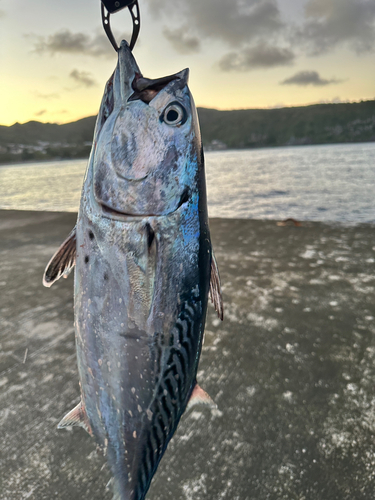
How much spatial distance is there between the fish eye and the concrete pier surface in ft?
6.10

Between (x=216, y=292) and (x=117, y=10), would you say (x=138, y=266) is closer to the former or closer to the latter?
(x=216, y=292)

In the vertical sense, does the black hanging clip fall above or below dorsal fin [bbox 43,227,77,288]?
above

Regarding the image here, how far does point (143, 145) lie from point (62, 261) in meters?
0.50

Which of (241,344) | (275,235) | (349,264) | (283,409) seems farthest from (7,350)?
(275,235)

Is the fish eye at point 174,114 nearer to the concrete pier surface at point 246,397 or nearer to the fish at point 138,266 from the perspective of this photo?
the fish at point 138,266

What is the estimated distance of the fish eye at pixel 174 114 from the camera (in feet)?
A: 3.69

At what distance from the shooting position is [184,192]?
112 cm

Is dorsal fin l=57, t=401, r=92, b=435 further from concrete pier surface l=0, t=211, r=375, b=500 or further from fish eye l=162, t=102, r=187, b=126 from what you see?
fish eye l=162, t=102, r=187, b=126

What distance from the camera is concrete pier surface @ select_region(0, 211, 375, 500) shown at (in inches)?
72.2

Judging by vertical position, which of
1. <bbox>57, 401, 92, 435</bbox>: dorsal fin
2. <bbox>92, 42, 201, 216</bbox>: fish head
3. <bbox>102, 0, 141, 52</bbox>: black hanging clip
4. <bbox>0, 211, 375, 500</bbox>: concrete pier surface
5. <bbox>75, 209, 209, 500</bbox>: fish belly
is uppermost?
<bbox>102, 0, 141, 52</bbox>: black hanging clip

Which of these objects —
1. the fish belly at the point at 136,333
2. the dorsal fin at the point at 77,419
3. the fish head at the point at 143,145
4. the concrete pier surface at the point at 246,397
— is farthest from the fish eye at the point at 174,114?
the concrete pier surface at the point at 246,397

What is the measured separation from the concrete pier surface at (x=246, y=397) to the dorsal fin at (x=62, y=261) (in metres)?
1.34

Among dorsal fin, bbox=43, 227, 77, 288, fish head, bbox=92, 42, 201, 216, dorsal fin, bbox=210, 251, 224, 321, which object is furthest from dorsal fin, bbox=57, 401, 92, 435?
fish head, bbox=92, 42, 201, 216

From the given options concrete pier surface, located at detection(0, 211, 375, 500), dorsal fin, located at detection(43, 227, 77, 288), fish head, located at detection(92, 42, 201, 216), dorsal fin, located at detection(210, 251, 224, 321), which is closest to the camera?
fish head, located at detection(92, 42, 201, 216)
